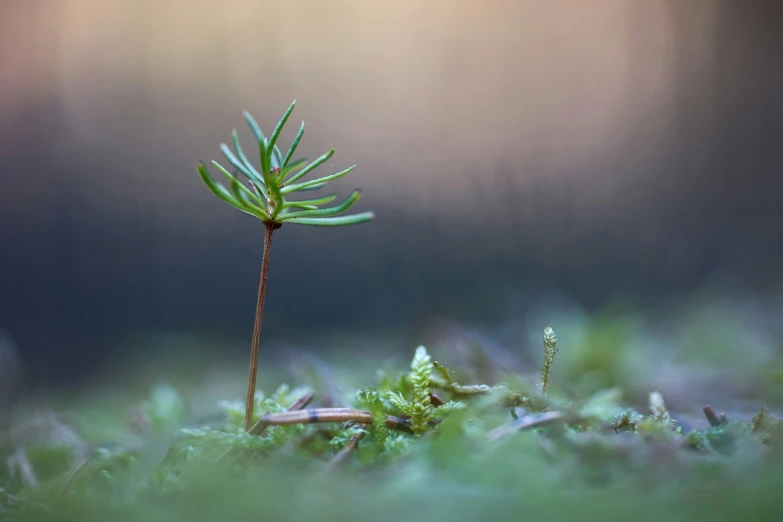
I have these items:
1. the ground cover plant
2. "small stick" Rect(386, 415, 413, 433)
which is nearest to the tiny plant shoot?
the ground cover plant

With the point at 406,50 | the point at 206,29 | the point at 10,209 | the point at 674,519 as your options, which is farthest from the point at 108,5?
the point at 674,519

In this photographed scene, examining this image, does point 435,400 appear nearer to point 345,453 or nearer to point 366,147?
point 345,453

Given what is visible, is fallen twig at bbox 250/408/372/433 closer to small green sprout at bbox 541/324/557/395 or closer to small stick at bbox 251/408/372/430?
small stick at bbox 251/408/372/430

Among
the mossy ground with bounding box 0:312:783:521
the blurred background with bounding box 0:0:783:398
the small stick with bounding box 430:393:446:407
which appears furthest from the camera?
the blurred background with bounding box 0:0:783:398

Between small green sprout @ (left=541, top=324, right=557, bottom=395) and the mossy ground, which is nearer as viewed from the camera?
the mossy ground

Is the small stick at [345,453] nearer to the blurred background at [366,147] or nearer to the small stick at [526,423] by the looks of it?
the small stick at [526,423]

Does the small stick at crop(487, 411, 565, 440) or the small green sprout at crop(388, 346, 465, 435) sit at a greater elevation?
the small stick at crop(487, 411, 565, 440)

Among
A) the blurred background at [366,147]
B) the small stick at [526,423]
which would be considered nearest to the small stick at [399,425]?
the small stick at [526,423]

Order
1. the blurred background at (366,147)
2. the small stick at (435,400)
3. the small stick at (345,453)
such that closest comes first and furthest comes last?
the small stick at (345,453)
the small stick at (435,400)
the blurred background at (366,147)

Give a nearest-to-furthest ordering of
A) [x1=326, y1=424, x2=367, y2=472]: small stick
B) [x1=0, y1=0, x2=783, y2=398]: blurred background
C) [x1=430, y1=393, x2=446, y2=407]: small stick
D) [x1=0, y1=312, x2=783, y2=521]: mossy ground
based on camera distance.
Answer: [x1=0, y1=312, x2=783, y2=521]: mossy ground, [x1=326, y1=424, x2=367, y2=472]: small stick, [x1=430, y1=393, x2=446, y2=407]: small stick, [x1=0, y1=0, x2=783, y2=398]: blurred background
